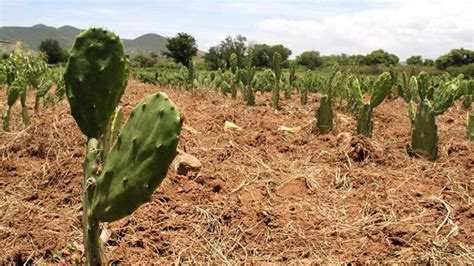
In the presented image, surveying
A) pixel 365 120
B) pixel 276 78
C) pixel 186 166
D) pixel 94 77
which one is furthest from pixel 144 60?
pixel 94 77

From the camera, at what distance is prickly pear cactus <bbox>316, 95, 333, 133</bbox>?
4.74m

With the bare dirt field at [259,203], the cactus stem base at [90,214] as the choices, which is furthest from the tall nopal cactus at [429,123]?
the cactus stem base at [90,214]

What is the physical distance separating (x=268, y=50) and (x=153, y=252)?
4036cm

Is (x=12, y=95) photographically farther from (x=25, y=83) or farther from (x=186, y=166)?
(x=186, y=166)

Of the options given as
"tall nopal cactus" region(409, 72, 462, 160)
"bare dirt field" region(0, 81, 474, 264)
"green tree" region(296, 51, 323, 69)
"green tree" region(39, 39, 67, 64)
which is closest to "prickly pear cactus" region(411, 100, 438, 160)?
"tall nopal cactus" region(409, 72, 462, 160)

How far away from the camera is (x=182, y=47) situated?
4581 centimetres

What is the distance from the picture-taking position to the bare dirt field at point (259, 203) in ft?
7.87

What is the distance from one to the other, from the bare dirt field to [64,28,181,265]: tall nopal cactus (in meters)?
0.78

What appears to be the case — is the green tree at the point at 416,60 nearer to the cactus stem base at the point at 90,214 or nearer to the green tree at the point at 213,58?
the green tree at the point at 213,58

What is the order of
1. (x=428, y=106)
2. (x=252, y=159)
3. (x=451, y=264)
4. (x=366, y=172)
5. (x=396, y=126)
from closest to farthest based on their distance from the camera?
(x=451, y=264) < (x=366, y=172) < (x=252, y=159) < (x=428, y=106) < (x=396, y=126)

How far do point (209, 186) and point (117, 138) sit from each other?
57.5 inches

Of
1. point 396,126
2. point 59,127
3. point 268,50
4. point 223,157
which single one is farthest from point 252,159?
point 268,50

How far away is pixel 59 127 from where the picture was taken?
155 inches

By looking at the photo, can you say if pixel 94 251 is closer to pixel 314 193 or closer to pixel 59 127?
pixel 314 193
